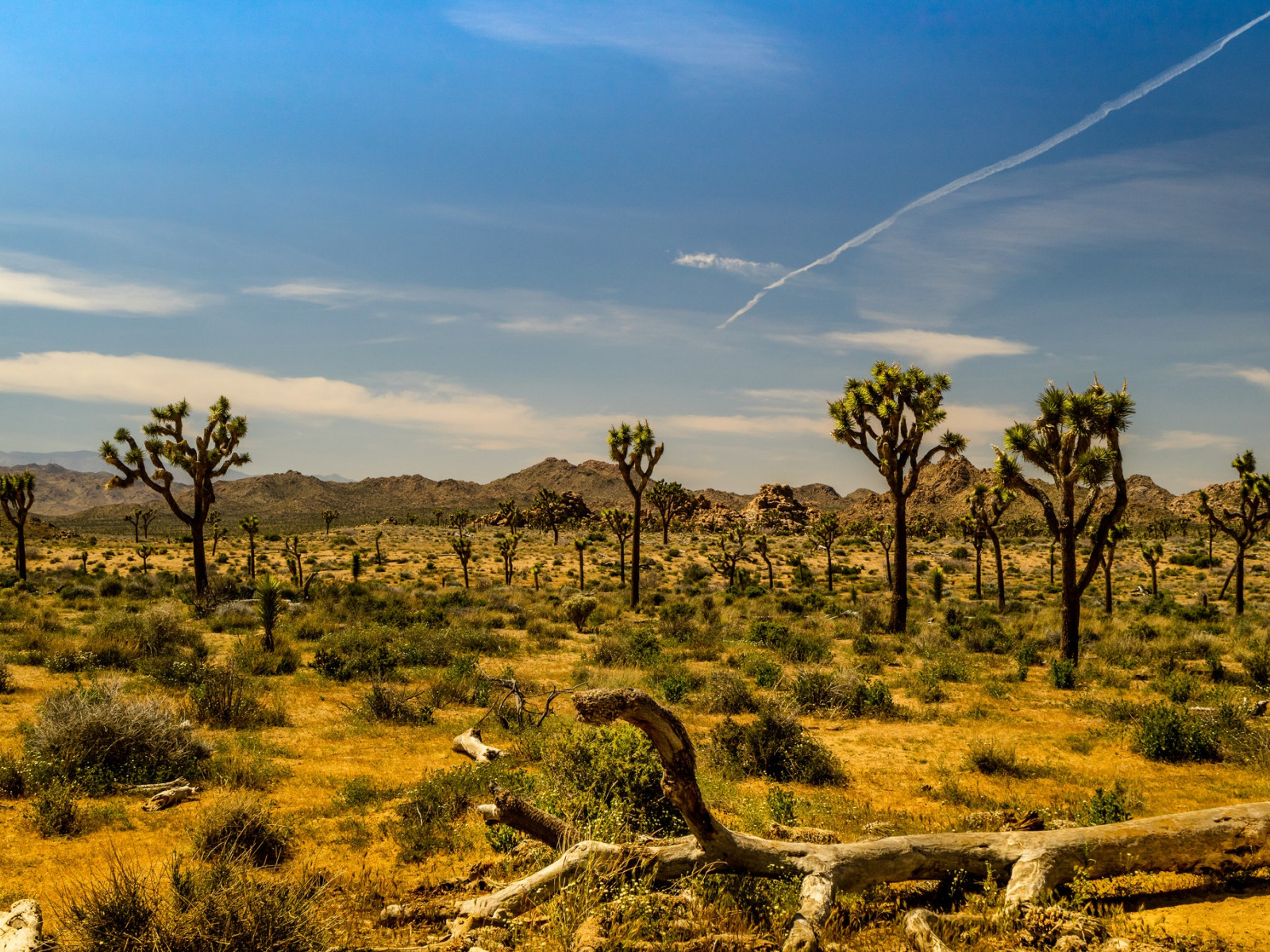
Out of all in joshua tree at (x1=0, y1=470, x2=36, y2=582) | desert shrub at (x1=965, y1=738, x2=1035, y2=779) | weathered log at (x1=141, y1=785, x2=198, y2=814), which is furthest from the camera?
joshua tree at (x1=0, y1=470, x2=36, y2=582)

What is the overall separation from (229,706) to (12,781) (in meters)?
3.60

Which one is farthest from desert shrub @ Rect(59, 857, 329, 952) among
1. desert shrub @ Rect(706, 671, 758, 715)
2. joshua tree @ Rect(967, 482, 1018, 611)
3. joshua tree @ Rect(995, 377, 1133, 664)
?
joshua tree @ Rect(967, 482, 1018, 611)

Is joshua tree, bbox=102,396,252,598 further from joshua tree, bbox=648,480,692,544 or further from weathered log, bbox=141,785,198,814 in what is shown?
joshua tree, bbox=648,480,692,544

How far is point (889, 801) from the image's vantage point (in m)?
9.11

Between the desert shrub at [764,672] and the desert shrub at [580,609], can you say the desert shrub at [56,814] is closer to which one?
the desert shrub at [764,672]

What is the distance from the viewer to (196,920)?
4.19 meters

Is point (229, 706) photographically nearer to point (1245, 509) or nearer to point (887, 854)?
point (887, 854)

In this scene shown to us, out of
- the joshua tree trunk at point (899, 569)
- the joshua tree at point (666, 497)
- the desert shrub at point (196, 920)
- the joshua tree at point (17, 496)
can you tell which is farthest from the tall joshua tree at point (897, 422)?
the joshua tree at point (666, 497)

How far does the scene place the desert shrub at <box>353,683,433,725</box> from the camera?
41.8ft

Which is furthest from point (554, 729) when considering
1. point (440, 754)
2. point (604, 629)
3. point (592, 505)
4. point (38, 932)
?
point (592, 505)

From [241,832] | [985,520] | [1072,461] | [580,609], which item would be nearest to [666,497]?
[985,520]

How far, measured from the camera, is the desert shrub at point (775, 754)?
10.0m

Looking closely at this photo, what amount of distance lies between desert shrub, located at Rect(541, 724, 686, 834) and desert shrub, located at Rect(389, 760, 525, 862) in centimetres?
100

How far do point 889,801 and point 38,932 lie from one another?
29.0 feet
